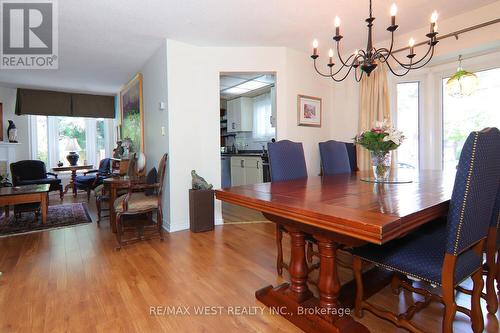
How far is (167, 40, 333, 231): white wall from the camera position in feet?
10.8

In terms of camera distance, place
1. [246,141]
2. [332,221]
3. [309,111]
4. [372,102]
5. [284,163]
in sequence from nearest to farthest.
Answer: [332,221]
[284,163]
[372,102]
[309,111]
[246,141]

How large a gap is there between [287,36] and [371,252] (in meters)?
2.70

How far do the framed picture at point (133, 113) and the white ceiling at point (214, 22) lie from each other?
2.05 feet

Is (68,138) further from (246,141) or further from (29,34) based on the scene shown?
(246,141)

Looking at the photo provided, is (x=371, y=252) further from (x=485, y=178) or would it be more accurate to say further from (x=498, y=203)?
(x=498, y=203)

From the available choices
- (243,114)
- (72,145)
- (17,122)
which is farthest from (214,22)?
(17,122)

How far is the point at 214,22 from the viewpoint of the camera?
2.80 meters

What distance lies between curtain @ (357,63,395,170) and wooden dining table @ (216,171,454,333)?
192cm

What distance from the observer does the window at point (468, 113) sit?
2967 mm

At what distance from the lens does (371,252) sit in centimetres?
139

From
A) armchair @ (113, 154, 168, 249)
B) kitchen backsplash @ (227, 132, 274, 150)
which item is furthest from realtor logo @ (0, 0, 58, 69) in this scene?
kitchen backsplash @ (227, 132, 274, 150)

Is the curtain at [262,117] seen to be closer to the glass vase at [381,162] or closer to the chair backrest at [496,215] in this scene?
the glass vase at [381,162]

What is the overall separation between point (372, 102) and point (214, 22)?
2.25 m

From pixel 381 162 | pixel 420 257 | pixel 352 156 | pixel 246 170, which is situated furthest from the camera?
pixel 246 170
